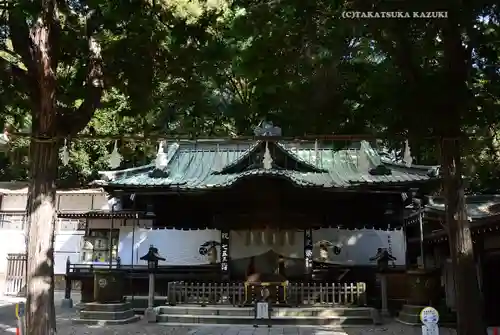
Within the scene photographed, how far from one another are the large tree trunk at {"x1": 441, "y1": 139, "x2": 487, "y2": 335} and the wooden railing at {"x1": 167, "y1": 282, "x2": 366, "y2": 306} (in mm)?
8104

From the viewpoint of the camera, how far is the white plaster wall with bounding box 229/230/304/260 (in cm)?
1648

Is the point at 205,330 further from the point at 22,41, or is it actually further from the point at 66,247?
the point at 66,247

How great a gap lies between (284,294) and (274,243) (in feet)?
7.21

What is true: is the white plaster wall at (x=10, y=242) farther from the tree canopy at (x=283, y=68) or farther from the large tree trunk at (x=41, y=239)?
the large tree trunk at (x=41, y=239)

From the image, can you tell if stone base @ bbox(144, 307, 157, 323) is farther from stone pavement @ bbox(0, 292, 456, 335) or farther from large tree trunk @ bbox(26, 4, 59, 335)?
large tree trunk @ bbox(26, 4, 59, 335)

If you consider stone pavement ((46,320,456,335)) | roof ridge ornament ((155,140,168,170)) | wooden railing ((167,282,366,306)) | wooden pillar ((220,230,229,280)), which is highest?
roof ridge ornament ((155,140,168,170))

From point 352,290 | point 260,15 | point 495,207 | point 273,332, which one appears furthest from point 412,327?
point 260,15

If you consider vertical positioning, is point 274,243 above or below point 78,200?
below

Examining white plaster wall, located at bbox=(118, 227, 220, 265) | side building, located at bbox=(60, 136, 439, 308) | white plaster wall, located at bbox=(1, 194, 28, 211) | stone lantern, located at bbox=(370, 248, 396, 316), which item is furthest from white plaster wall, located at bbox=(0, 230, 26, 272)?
stone lantern, located at bbox=(370, 248, 396, 316)

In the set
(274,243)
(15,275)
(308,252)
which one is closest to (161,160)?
(274,243)

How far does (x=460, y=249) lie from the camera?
6762 mm

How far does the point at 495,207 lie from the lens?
14359 mm

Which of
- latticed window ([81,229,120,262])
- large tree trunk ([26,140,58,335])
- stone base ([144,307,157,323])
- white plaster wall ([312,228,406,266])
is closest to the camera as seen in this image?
large tree trunk ([26,140,58,335])

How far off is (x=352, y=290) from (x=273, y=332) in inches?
137
